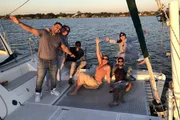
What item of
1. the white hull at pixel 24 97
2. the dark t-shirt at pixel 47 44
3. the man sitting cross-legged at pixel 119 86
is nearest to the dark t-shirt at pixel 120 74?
the man sitting cross-legged at pixel 119 86

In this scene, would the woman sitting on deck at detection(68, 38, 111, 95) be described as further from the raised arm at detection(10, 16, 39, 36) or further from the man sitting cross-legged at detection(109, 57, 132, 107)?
the raised arm at detection(10, 16, 39, 36)

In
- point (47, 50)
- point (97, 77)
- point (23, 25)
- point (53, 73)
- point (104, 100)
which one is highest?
point (23, 25)

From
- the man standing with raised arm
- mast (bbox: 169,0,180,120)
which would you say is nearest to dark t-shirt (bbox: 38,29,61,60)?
the man standing with raised arm

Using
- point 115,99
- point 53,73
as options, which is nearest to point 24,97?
point 53,73

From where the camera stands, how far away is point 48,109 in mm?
4344

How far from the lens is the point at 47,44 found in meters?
4.55

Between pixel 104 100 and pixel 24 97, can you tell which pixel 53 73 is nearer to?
pixel 24 97

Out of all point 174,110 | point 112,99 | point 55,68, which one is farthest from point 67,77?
point 174,110

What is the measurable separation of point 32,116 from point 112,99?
1.70 meters

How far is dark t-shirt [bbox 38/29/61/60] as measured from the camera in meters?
4.52

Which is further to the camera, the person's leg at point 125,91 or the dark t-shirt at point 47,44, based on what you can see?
the person's leg at point 125,91

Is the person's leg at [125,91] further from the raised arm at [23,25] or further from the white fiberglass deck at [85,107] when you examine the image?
the raised arm at [23,25]

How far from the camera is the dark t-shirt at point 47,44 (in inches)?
178

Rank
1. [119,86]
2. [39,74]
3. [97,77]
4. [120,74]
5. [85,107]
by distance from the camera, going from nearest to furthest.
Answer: [85,107] → [39,74] → [119,86] → [120,74] → [97,77]
